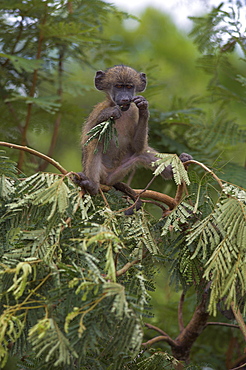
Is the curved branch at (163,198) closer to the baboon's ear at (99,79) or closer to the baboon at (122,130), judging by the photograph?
the baboon at (122,130)

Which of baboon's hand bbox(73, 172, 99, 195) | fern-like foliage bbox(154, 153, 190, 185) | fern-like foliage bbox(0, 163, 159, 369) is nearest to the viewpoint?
fern-like foliage bbox(0, 163, 159, 369)

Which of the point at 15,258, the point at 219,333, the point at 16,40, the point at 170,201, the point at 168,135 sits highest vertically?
the point at 16,40

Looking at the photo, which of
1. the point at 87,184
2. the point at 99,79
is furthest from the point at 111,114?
the point at 99,79

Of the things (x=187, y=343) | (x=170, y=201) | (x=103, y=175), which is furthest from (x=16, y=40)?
(x=187, y=343)

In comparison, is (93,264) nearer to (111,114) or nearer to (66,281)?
(66,281)

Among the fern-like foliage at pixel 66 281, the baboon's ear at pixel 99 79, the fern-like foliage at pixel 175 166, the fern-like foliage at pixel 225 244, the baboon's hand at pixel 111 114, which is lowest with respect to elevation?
the fern-like foliage at pixel 66 281

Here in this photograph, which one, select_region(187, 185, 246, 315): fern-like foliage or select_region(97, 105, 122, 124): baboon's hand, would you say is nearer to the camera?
select_region(187, 185, 246, 315): fern-like foliage

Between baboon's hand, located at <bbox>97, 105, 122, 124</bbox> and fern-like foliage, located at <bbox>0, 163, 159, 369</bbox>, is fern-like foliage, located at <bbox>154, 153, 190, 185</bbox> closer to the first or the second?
fern-like foliage, located at <bbox>0, 163, 159, 369</bbox>

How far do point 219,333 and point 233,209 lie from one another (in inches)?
165

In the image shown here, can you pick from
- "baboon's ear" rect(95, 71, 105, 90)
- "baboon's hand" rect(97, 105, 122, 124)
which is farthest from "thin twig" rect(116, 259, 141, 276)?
"baboon's ear" rect(95, 71, 105, 90)

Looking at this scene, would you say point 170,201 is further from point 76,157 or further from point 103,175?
point 76,157

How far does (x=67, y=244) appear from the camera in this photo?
3.07 metres

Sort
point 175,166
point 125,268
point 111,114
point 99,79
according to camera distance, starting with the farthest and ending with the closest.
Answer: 1. point 99,79
2. point 111,114
3. point 175,166
4. point 125,268

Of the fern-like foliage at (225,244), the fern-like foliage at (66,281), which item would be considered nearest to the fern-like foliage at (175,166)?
the fern-like foliage at (225,244)
